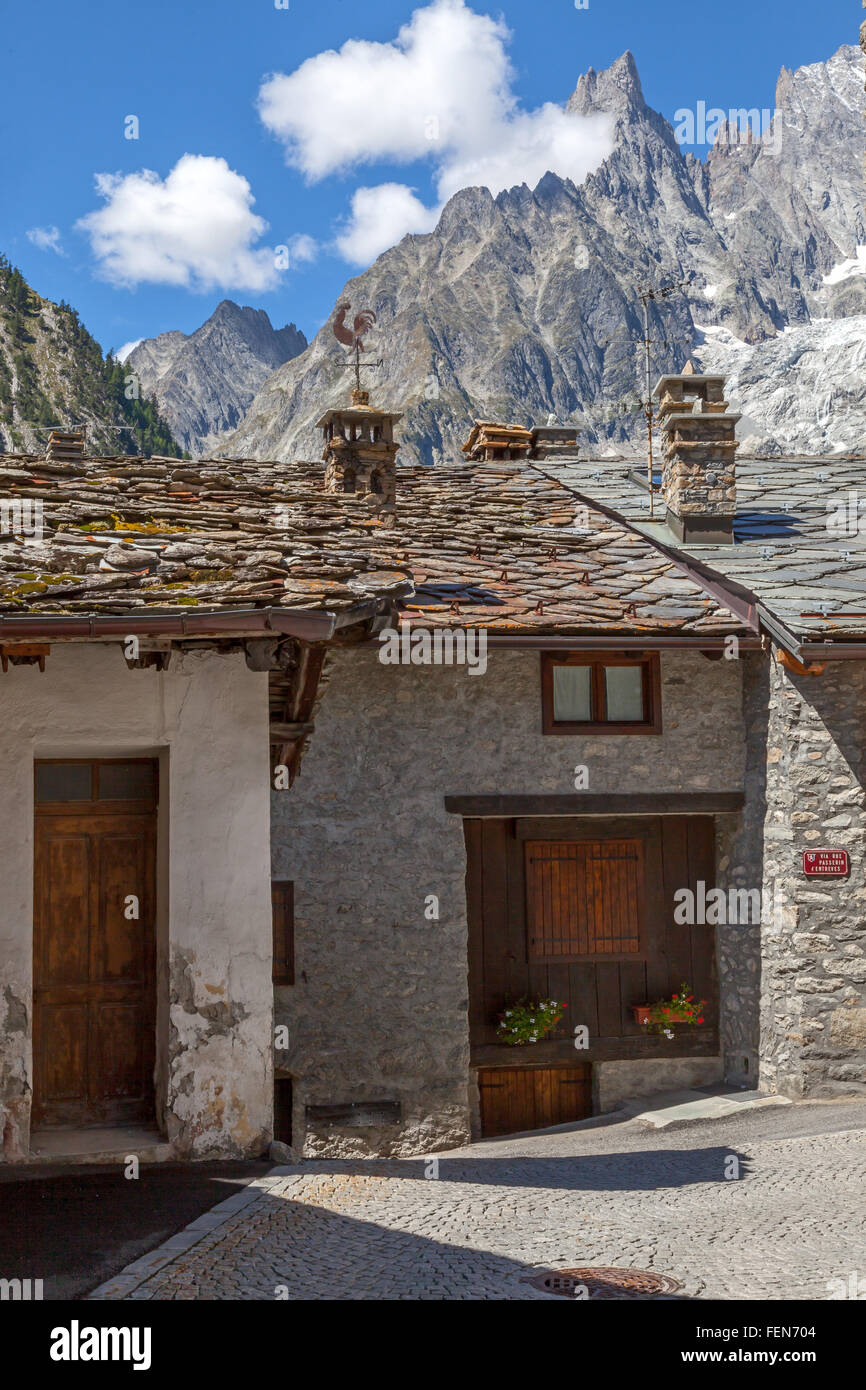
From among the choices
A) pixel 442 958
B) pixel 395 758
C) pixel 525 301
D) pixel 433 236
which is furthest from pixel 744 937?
pixel 433 236

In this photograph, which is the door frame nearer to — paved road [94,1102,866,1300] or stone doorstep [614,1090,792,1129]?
paved road [94,1102,866,1300]

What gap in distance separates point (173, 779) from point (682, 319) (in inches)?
5513

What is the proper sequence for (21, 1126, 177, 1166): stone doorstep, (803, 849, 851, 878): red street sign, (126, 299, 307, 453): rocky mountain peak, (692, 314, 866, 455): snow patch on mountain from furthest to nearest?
1. (126, 299, 307, 453): rocky mountain peak
2. (692, 314, 866, 455): snow patch on mountain
3. (803, 849, 851, 878): red street sign
4. (21, 1126, 177, 1166): stone doorstep

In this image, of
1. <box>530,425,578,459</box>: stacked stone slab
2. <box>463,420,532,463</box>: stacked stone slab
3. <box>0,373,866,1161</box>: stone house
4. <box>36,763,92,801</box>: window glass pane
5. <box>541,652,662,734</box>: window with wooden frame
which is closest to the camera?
<box>36,763,92,801</box>: window glass pane

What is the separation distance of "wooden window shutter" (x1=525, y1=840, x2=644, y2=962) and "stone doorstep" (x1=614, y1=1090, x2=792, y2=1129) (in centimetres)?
133

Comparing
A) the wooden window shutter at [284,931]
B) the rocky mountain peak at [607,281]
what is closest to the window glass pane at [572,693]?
the wooden window shutter at [284,931]

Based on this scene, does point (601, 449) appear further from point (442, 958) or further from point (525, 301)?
point (442, 958)

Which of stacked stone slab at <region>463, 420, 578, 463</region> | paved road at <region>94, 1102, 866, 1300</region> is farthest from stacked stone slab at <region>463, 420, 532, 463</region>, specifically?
paved road at <region>94, 1102, 866, 1300</region>

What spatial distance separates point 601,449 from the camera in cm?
11050

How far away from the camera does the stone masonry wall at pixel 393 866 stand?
10.4m

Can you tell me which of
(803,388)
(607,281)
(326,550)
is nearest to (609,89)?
(607,281)

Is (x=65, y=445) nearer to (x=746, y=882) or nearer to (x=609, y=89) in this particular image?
(x=746, y=882)

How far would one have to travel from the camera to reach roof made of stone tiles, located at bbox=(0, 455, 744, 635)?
20.3ft

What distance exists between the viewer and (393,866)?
10648 mm
